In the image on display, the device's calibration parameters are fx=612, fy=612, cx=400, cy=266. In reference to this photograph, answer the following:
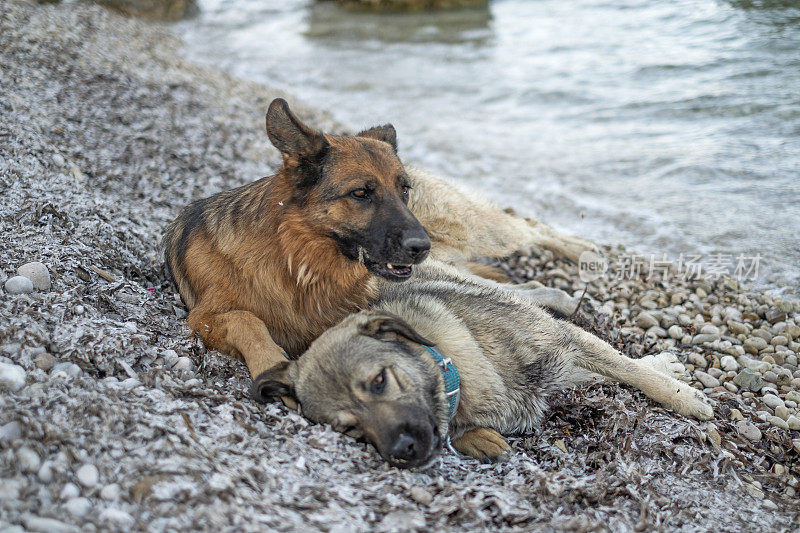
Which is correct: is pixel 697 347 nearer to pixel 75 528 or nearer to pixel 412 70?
pixel 75 528

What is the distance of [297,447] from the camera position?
3062 mm

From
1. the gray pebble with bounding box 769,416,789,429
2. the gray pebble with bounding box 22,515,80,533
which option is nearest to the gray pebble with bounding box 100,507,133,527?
the gray pebble with bounding box 22,515,80,533

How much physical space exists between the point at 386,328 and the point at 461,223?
2237 millimetres

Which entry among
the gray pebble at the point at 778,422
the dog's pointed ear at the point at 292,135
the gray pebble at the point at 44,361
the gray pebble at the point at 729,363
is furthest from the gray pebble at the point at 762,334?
the gray pebble at the point at 44,361

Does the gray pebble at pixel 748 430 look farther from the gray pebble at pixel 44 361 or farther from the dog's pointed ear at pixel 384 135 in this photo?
the gray pebble at pixel 44 361

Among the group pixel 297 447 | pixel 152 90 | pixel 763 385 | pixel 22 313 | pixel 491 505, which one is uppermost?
pixel 152 90

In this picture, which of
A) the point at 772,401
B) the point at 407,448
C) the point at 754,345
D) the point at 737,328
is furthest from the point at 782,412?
the point at 407,448

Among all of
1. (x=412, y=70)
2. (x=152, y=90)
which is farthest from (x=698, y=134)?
(x=152, y=90)

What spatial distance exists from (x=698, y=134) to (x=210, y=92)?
7214mm

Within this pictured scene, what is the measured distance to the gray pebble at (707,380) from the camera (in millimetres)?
4281

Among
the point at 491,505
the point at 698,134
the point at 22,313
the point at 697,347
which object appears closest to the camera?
the point at 491,505

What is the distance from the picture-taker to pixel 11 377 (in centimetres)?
277

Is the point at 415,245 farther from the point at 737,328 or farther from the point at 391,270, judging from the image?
the point at 737,328

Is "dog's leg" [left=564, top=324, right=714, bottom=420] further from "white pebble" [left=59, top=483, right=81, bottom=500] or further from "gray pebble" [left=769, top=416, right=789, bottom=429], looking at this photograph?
Result: "white pebble" [left=59, top=483, right=81, bottom=500]
